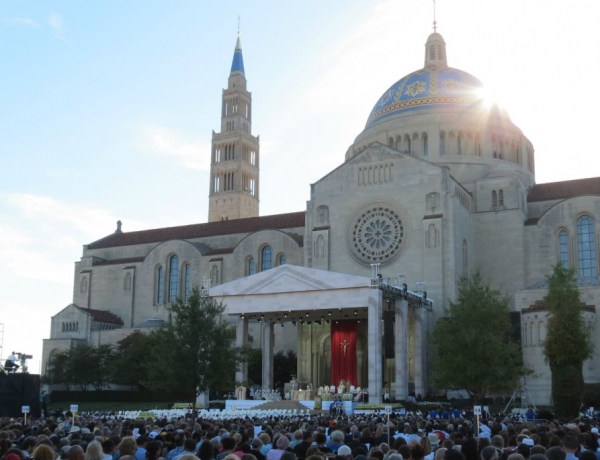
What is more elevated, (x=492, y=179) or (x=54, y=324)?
(x=492, y=179)

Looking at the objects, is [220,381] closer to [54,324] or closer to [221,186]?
[54,324]

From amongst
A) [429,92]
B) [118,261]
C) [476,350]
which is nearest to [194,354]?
[476,350]

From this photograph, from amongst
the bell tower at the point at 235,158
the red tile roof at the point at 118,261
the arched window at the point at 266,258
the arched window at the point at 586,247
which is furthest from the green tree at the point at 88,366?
the arched window at the point at 586,247

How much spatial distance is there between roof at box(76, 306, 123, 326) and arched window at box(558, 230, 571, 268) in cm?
4325

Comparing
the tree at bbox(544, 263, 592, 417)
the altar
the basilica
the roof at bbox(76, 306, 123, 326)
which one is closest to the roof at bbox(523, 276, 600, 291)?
the basilica

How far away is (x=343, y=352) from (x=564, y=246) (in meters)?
19.1

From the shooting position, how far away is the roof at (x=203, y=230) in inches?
2965

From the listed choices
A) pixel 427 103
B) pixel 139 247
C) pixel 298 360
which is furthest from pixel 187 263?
pixel 427 103

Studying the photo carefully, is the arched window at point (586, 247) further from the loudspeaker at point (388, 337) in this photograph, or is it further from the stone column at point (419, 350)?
the loudspeaker at point (388, 337)

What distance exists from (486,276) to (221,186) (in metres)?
53.5

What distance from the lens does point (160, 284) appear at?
79.2 m

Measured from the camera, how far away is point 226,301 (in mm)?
52750

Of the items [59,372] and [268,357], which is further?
[59,372]

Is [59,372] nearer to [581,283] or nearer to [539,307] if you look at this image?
[539,307]
